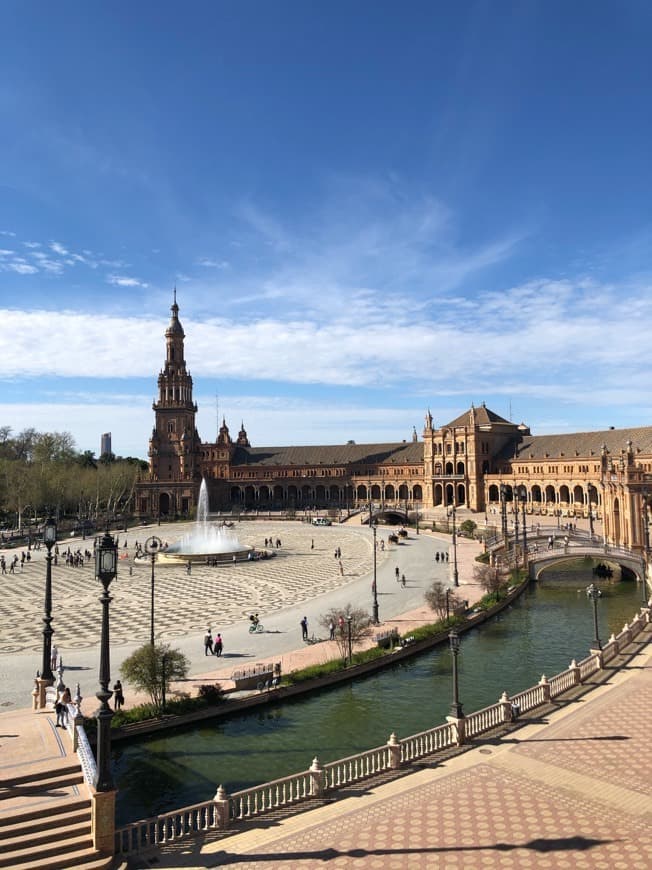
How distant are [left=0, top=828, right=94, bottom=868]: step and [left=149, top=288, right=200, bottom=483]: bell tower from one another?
372 feet

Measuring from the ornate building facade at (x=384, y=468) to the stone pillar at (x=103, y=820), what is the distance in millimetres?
88252

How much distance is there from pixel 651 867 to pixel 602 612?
108ft

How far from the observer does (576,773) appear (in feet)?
55.5

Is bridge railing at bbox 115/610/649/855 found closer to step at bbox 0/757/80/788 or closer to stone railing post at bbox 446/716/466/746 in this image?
stone railing post at bbox 446/716/466/746

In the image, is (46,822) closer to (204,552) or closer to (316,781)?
(316,781)

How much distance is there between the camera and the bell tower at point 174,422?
126m

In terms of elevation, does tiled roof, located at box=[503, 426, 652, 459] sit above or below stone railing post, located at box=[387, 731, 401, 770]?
above

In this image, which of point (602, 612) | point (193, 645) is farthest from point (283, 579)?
point (602, 612)

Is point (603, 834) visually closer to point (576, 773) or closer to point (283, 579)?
point (576, 773)

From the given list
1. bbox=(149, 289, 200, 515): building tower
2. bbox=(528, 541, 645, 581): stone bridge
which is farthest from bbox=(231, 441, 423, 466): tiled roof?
bbox=(528, 541, 645, 581): stone bridge

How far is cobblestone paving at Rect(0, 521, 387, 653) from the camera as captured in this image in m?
36.0

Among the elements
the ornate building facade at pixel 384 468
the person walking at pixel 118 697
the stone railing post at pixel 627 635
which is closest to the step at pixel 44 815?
the person walking at pixel 118 697

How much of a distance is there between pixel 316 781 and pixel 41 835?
651 cm

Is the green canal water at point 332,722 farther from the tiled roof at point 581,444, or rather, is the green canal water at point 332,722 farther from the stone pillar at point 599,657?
the tiled roof at point 581,444
